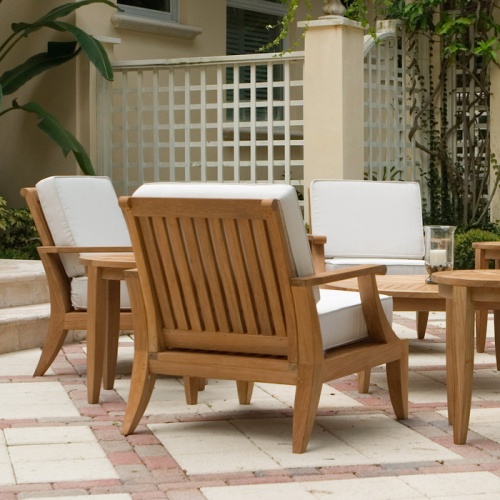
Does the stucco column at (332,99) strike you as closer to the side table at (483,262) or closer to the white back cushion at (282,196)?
the side table at (483,262)

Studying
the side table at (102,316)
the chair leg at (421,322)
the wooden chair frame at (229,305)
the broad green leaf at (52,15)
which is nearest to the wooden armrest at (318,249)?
the chair leg at (421,322)

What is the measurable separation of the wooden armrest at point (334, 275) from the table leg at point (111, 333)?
1365mm

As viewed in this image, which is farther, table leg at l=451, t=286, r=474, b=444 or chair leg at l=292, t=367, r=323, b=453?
table leg at l=451, t=286, r=474, b=444

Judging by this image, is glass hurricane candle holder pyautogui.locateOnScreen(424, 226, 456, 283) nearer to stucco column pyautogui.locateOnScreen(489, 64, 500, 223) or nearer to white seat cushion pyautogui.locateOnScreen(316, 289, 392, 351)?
white seat cushion pyautogui.locateOnScreen(316, 289, 392, 351)

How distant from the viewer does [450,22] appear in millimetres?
A: 11188

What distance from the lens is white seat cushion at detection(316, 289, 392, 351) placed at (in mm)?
4426

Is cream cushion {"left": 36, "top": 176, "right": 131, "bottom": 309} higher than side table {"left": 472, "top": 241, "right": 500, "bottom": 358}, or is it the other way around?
cream cushion {"left": 36, "top": 176, "right": 131, "bottom": 309}

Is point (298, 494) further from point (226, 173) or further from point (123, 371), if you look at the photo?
point (226, 173)

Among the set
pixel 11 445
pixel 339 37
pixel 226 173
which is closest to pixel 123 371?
pixel 11 445

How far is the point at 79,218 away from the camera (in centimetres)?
621

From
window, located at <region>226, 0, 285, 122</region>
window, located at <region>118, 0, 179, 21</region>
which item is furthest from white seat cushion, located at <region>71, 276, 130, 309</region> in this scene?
window, located at <region>226, 0, 285, 122</region>

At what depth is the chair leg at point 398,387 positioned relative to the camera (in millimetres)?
4805

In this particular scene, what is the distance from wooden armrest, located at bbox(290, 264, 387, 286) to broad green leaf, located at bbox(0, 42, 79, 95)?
6.13 m

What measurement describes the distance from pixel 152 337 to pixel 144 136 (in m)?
6.83
